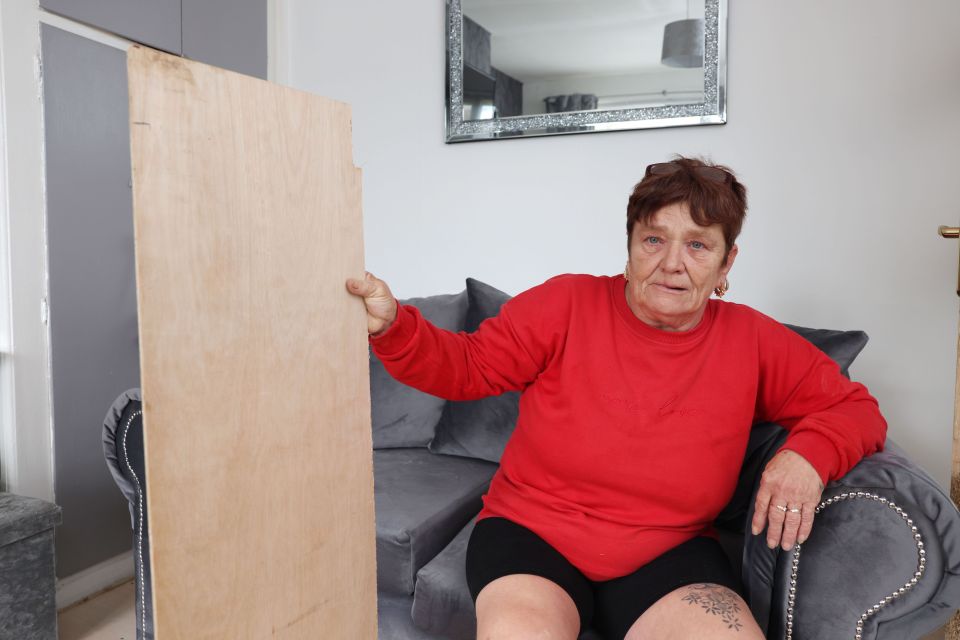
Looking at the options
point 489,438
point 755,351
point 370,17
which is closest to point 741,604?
point 755,351

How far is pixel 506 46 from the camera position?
259 centimetres

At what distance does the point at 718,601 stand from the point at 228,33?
2666mm

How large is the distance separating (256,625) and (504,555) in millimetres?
501

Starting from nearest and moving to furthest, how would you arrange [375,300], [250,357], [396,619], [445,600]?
[250,357] < [375,300] < [445,600] < [396,619]

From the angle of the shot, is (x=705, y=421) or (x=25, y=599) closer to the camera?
(x=705, y=421)

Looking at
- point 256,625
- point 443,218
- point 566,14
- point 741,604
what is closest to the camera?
point 256,625

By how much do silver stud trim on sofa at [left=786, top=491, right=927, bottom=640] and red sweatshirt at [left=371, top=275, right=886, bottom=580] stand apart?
5 cm

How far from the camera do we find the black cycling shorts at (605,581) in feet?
4.03

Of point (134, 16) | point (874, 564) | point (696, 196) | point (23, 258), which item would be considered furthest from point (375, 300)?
point (134, 16)

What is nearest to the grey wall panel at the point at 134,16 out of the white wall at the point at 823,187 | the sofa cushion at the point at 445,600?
the white wall at the point at 823,187

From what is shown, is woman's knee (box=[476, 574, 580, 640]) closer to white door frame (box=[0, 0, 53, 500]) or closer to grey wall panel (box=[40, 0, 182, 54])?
white door frame (box=[0, 0, 53, 500])

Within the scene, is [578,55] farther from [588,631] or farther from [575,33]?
[588,631]

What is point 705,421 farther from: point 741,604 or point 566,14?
point 566,14

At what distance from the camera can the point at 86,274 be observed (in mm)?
2242
